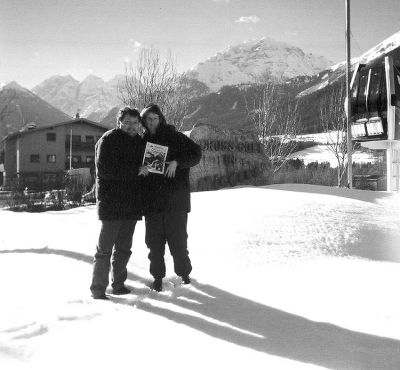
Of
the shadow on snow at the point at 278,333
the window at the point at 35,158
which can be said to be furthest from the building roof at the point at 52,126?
the shadow on snow at the point at 278,333

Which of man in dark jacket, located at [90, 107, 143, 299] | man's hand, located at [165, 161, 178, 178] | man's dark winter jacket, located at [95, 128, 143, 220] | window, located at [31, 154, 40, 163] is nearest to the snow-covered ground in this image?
man in dark jacket, located at [90, 107, 143, 299]

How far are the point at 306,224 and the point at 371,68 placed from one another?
5557mm

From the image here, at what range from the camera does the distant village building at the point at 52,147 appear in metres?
41.8

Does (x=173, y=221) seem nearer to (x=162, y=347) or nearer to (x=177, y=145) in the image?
(x=177, y=145)

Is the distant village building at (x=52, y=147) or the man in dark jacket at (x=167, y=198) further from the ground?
the distant village building at (x=52, y=147)

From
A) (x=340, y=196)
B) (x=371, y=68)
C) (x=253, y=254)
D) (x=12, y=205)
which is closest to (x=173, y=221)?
(x=253, y=254)

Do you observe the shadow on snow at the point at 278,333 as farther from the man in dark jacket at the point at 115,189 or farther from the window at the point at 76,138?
the window at the point at 76,138

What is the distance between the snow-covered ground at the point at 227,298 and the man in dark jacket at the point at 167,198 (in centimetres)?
26

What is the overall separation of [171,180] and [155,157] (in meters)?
0.32

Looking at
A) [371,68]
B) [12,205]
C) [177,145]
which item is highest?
[371,68]

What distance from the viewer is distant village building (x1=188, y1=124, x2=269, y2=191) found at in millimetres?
9477

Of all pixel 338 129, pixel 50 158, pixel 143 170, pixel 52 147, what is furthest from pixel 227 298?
pixel 50 158

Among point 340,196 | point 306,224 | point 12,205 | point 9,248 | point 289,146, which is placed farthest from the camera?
point 289,146

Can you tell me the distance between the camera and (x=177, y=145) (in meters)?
4.01
